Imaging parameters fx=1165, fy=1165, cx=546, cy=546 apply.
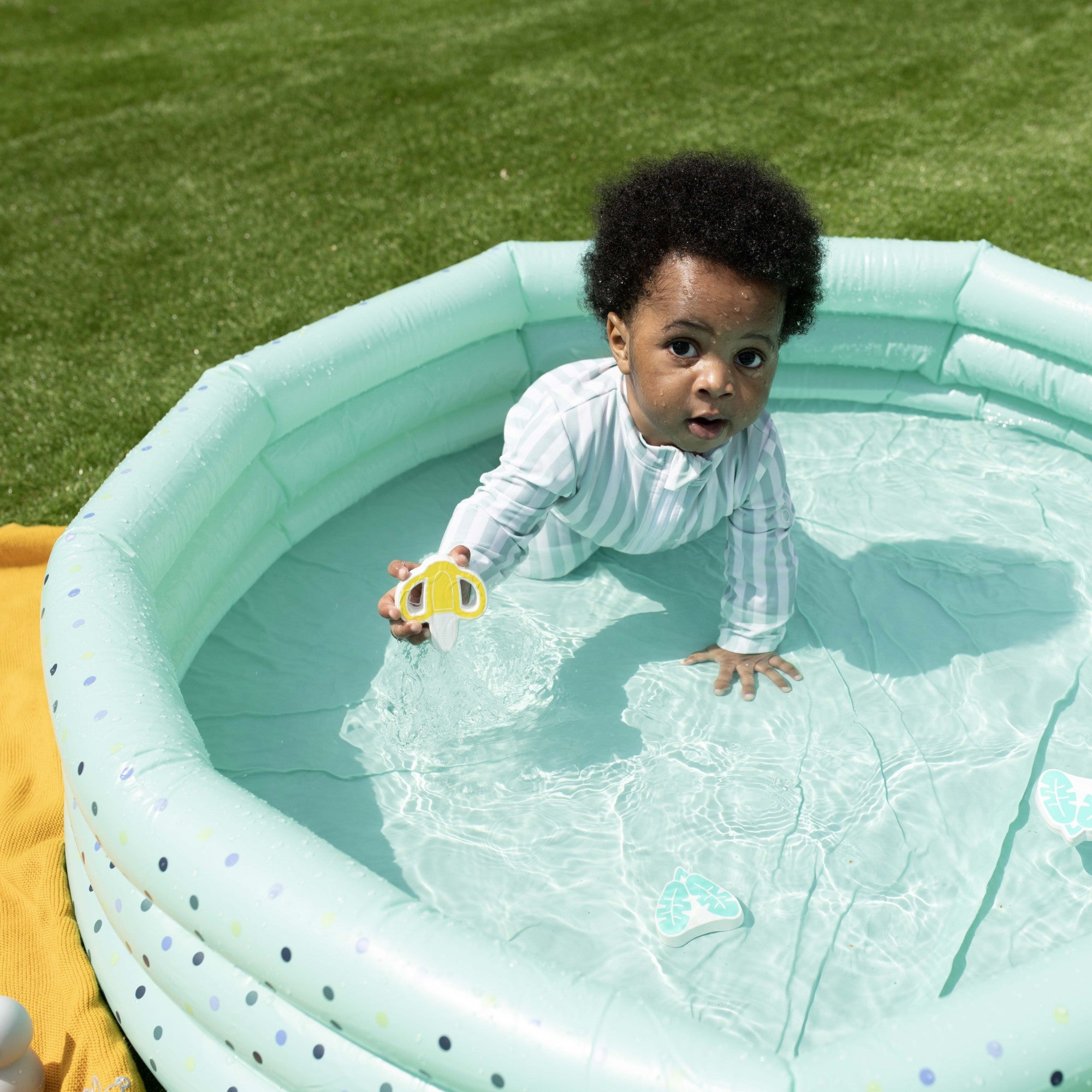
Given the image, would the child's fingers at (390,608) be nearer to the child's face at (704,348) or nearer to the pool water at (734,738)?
the pool water at (734,738)

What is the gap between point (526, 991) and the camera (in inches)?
61.6

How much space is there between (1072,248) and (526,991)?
150 inches

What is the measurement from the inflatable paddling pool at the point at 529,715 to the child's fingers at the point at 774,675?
39mm

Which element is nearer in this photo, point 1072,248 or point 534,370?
point 534,370

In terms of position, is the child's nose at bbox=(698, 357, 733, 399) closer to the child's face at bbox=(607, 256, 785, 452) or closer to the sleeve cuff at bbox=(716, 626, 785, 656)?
the child's face at bbox=(607, 256, 785, 452)

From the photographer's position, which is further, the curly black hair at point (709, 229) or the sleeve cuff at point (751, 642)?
the sleeve cuff at point (751, 642)

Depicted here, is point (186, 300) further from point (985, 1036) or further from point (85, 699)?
point (985, 1036)

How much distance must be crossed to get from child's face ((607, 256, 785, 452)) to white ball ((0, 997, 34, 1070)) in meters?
1.54

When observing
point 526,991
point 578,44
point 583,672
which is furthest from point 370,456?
point 578,44

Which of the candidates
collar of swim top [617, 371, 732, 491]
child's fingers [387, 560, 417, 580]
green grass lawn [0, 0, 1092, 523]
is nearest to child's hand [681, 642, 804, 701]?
collar of swim top [617, 371, 732, 491]

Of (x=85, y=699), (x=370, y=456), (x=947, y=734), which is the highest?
(x=85, y=699)

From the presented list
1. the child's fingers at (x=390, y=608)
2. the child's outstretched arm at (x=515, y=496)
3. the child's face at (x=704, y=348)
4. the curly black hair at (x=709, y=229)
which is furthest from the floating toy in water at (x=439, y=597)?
the curly black hair at (x=709, y=229)

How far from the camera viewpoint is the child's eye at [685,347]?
86.4 inches

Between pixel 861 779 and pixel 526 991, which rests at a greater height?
pixel 526 991
